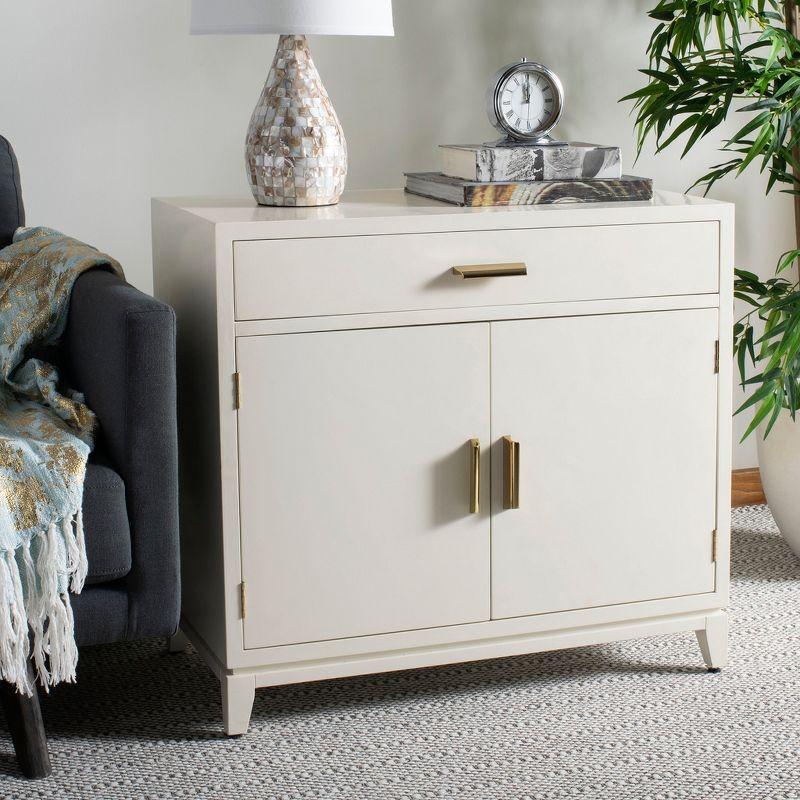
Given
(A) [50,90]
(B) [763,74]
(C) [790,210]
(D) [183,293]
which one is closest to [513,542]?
(D) [183,293]

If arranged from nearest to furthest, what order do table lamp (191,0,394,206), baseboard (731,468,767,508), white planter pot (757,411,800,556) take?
1. table lamp (191,0,394,206)
2. white planter pot (757,411,800,556)
3. baseboard (731,468,767,508)

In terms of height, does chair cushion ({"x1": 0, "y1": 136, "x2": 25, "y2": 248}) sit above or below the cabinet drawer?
above

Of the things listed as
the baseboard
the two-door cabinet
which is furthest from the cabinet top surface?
the baseboard

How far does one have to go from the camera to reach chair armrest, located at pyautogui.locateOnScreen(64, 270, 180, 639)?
4.92 ft

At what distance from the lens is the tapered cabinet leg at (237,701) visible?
1691 millimetres

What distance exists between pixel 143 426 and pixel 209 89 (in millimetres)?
906

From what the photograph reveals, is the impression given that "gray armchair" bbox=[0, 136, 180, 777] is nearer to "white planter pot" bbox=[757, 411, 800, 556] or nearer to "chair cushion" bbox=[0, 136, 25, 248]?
"chair cushion" bbox=[0, 136, 25, 248]

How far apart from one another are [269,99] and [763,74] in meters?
0.89

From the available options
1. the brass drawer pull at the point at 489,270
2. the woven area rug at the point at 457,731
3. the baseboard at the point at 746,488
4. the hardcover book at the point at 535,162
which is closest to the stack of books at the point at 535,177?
the hardcover book at the point at 535,162

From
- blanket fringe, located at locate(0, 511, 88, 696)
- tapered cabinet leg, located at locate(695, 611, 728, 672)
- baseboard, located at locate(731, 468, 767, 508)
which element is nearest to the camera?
blanket fringe, located at locate(0, 511, 88, 696)

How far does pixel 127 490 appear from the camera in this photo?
1.54 meters

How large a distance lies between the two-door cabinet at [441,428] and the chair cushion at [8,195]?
23cm

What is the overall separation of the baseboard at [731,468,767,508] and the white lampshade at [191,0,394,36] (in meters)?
1.50

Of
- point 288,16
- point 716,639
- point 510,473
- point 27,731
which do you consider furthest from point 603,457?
point 27,731
